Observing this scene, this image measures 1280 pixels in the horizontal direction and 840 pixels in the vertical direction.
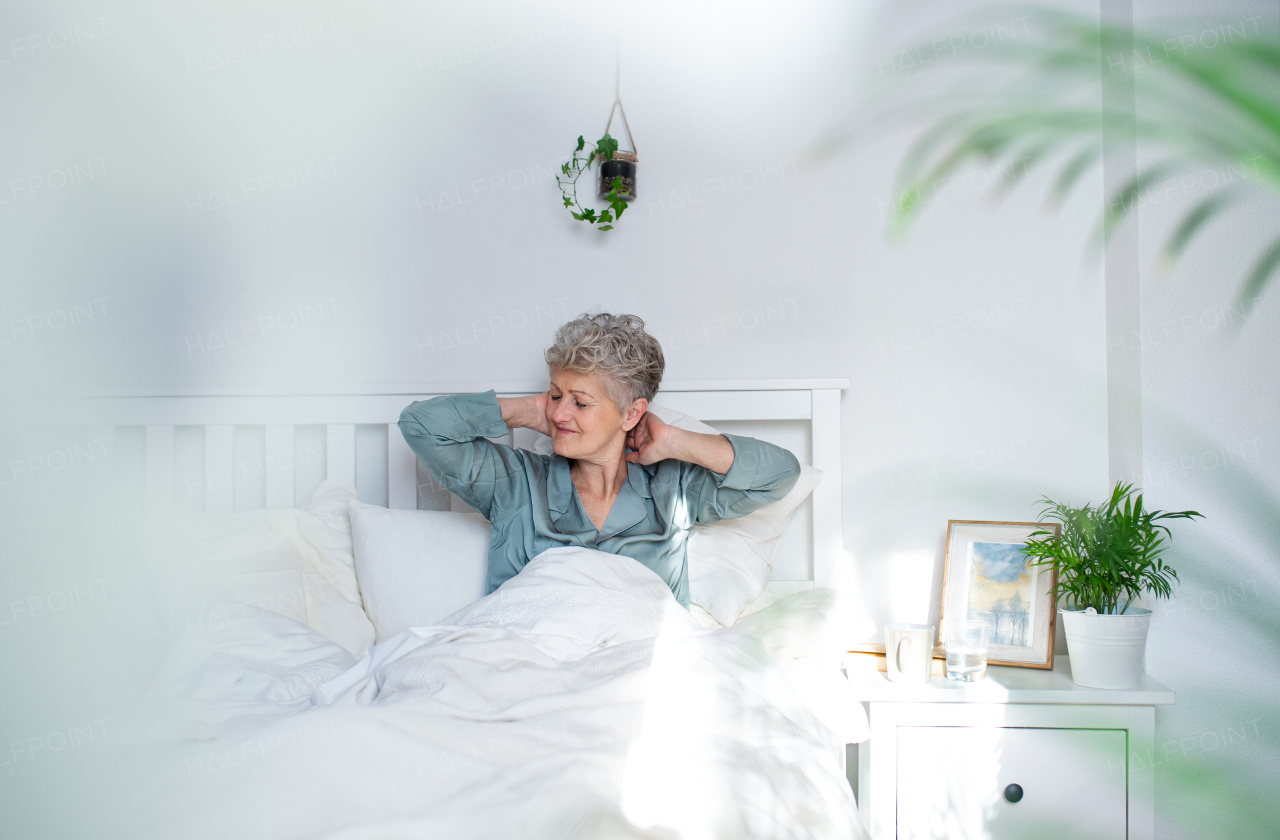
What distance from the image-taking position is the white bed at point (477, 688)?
773mm

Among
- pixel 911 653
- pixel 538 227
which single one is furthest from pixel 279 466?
pixel 911 653

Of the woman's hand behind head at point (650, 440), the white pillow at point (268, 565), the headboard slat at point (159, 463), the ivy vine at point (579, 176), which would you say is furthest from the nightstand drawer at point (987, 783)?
the headboard slat at point (159, 463)

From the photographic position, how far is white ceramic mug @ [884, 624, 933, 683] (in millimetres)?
1474

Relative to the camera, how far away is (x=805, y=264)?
1.85 meters

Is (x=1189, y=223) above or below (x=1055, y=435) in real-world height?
above

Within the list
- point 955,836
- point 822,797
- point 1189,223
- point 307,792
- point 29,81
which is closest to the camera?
point 1189,223

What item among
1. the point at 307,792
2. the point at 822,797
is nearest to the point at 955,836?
the point at 822,797

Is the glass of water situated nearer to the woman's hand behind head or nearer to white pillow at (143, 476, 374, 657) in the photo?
the woman's hand behind head

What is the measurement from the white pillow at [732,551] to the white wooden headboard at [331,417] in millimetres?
67

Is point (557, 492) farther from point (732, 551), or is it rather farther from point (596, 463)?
point (732, 551)

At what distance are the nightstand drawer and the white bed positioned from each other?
0.97 ft

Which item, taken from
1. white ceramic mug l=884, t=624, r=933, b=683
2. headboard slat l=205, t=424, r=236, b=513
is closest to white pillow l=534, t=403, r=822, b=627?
white ceramic mug l=884, t=624, r=933, b=683

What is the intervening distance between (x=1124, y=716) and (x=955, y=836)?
361 millimetres

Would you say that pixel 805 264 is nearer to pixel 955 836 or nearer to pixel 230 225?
pixel 955 836
